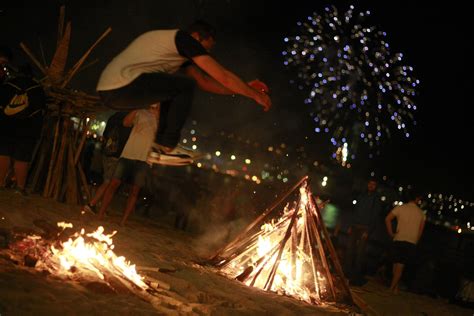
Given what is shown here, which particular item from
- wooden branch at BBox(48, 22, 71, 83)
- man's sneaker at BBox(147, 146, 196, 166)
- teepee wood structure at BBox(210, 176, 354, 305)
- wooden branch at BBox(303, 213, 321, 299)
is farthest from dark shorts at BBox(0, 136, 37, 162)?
wooden branch at BBox(303, 213, 321, 299)

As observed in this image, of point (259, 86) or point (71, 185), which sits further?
point (71, 185)

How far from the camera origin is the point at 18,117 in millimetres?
6395

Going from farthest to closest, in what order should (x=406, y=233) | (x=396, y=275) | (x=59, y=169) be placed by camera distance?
(x=406, y=233)
(x=396, y=275)
(x=59, y=169)

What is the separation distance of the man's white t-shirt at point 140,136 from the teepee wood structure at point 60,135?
1.27m

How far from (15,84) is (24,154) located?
1.03 m

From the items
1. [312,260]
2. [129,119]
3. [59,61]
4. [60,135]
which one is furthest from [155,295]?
[59,61]

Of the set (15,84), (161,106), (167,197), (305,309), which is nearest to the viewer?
(161,106)

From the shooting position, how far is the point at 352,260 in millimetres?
9578

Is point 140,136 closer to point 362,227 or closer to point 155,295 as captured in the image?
point 155,295

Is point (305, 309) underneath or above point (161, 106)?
underneath

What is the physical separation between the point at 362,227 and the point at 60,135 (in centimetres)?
635

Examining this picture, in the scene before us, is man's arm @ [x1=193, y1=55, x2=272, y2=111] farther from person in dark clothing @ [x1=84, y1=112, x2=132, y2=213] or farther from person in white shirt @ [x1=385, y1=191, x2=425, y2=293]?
person in white shirt @ [x1=385, y1=191, x2=425, y2=293]

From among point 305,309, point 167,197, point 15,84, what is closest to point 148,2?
point 167,197

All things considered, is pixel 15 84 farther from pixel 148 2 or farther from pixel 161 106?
pixel 148 2
